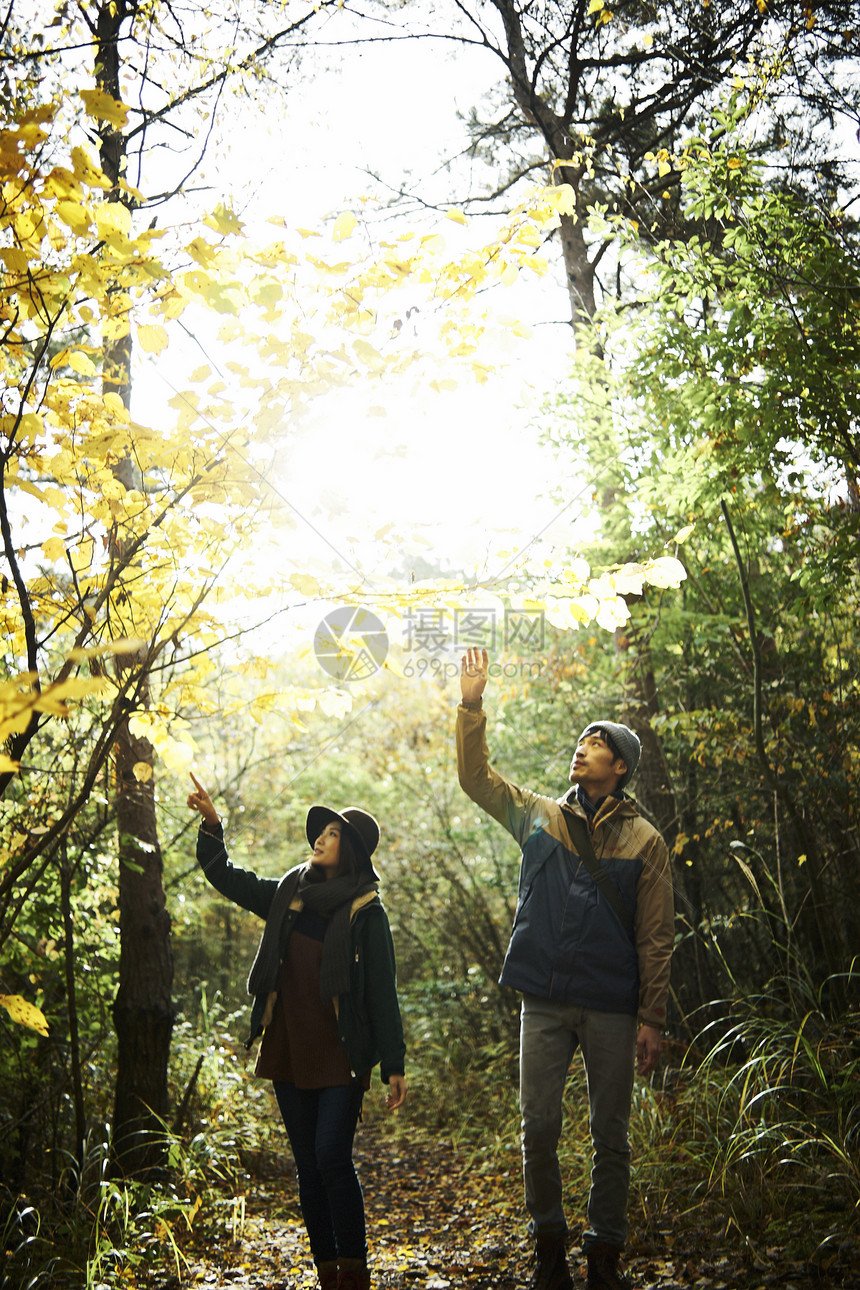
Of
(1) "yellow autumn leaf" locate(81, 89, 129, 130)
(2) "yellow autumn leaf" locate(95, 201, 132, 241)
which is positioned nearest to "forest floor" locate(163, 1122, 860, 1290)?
(2) "yellow autumn leaf" locate(95, 201, 132, 241)

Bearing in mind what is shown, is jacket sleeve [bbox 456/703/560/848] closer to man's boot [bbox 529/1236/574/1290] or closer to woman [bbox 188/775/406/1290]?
woman [bbox 188/775/406/1290]

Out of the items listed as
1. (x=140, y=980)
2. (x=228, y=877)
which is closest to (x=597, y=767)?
(x=228, y=877)

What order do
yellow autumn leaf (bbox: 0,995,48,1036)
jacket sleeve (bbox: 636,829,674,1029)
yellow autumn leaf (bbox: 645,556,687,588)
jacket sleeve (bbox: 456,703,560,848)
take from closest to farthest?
yellow autumn leaf (bbox: 0,995,48,1036)
yellow autumn leaf (bbox: 645,556,687,588)
jacket sleeve (bbox: 636,829,674,1029)
jacket sleeve (bbox: 456,703,560,848)

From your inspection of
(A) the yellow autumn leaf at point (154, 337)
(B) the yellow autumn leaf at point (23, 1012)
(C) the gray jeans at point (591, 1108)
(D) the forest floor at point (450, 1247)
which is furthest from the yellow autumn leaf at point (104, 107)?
(D) the forest floor at point (450, 1247)

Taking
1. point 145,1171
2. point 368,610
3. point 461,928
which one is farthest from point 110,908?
point 368,610

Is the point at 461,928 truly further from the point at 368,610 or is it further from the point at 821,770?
the point at 368,610

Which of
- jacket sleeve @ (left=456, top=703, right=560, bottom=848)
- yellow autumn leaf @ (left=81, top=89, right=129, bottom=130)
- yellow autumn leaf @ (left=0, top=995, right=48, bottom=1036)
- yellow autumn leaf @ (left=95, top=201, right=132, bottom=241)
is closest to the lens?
yellow autumn leaf @ (left=81, top=89, right=129, bottom=130)

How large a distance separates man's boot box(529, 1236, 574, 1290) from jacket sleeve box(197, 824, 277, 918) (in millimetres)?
1289

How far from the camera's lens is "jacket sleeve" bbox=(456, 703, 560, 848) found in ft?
9.23

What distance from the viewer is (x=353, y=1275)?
8.16 ft

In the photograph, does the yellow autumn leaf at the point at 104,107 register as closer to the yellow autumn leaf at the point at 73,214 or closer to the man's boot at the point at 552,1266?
the yellow autumn leaf at the point at 73,214

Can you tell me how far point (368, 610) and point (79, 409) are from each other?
3.13 feet

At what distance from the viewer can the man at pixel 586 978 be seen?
2539 millimetres

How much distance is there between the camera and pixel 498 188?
20.9 ft
